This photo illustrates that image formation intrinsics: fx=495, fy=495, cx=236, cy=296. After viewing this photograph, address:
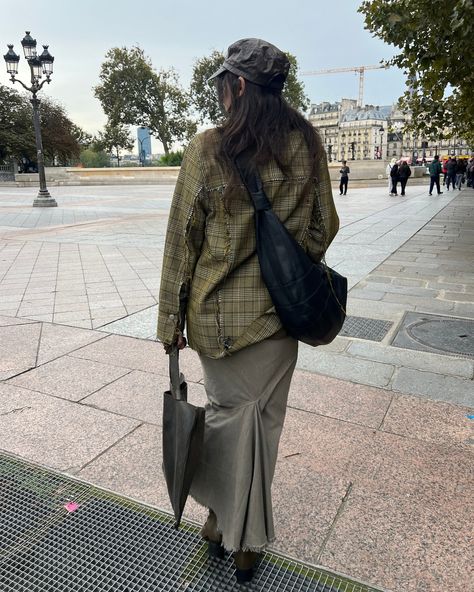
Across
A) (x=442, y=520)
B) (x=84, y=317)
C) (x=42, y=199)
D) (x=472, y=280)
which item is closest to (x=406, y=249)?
(x=472, y=280)

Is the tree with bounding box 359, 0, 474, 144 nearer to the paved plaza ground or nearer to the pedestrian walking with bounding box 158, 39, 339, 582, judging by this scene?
the paved plaza ground

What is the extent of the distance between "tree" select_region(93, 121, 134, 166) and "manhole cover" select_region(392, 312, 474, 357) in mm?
57829

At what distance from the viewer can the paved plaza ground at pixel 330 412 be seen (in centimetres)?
213

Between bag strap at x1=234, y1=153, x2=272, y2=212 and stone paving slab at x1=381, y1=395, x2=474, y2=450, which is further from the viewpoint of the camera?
stone paving slab at x1=381, y1=395, x2=474, y2=450

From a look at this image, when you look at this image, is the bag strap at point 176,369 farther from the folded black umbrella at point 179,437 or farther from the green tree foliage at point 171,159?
the green tree foliage at point 171,159

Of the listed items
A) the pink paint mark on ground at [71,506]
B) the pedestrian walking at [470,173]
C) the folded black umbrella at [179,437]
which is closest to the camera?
the folded black umbrella at [179,437]

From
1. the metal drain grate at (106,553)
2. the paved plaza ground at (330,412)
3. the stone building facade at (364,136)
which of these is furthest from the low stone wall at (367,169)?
the stone building facade at (364,136)

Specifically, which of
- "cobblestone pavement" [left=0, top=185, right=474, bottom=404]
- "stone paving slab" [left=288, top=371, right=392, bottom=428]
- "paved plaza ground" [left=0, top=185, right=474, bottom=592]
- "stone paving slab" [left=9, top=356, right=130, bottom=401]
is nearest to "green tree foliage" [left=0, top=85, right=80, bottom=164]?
"cobblestone pavement" [left=0, top=185, right=474, bottom=404]

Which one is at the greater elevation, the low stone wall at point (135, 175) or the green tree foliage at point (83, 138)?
the green tree foliage at point (83, 138)

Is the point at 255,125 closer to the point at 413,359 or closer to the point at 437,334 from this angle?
the point at 413,359

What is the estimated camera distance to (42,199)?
1969 centimetres

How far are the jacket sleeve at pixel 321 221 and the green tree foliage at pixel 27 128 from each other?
49103 mm

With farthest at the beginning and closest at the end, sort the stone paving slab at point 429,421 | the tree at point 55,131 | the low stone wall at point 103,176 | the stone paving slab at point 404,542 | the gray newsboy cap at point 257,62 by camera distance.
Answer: the tree at point 55,131, the low stone wall at point 103,176, the stone paving slab at point 429,421, the stone paving slab at point 404,542, the gray newsboy cap at point 257,62

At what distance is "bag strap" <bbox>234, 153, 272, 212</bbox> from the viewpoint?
1.57m
